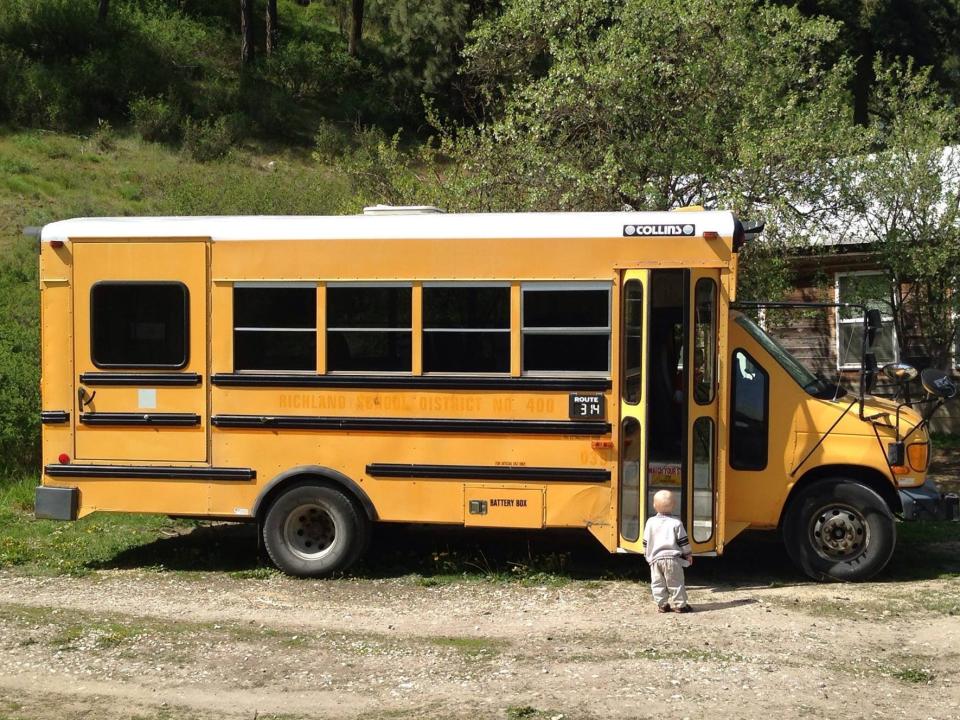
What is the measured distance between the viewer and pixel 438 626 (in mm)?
7785

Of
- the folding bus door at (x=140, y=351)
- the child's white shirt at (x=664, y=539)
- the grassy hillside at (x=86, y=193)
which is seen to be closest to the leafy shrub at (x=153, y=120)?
the grassy hillside at (x=86, y=193)

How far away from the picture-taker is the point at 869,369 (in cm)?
825

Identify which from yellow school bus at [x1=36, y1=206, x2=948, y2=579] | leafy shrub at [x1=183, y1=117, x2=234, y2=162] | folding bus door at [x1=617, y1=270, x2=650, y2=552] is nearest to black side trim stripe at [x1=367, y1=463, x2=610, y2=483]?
yellow school bus at [x1=36, y1=206, x2=948, y2=579]

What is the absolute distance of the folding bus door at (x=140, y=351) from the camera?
906cm

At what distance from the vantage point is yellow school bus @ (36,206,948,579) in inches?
335

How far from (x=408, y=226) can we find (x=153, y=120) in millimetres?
25740

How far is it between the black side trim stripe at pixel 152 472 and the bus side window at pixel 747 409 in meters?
3.94

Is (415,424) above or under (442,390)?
under

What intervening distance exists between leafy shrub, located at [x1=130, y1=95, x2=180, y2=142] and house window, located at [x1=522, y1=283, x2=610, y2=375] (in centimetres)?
2614

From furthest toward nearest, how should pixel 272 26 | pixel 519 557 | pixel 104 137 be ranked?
pixel 272 26, pixel 104 137, pixel 519 557

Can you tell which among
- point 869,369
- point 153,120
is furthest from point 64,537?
point 153,120

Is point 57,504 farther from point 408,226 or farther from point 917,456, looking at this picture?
point 917,456

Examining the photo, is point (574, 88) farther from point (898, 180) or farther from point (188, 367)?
point (188, 367)

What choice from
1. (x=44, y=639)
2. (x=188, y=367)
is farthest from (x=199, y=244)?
(x=44, y=639)
